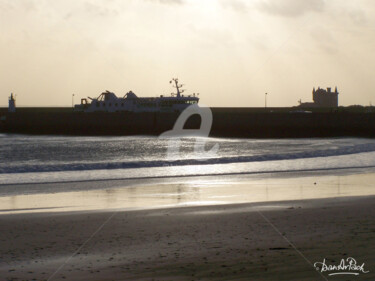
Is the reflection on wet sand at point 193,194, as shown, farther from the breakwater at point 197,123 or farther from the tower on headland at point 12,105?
the tower on headland at point 12,105

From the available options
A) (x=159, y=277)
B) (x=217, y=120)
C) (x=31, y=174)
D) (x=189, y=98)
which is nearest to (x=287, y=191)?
(x=159, y=277)

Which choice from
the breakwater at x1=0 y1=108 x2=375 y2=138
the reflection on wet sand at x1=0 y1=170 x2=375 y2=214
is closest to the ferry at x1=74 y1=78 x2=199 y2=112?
the breakwater at x1=0 y1=108 x2=375 y2=138

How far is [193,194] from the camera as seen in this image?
1972cm

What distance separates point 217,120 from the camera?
10481 centimetres

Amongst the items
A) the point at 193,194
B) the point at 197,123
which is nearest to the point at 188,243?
Answer: the point at 193,194

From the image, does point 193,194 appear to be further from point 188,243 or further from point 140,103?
point 140,103

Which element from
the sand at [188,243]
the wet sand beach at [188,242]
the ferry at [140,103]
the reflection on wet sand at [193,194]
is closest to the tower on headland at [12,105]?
the ferry at [140,103]

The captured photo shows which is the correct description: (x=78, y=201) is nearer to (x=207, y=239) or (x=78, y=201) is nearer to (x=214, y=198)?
(x=214, y=198)

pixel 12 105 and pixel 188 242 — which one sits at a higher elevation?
pixel 12 105

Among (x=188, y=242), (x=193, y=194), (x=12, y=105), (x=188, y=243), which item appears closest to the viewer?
(x=188, y=243)

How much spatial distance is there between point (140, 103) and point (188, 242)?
110 m

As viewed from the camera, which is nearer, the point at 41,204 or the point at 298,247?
the point at 298,247

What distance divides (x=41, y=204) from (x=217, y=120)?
88.2 meters

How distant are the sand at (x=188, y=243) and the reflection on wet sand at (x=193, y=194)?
172cm
